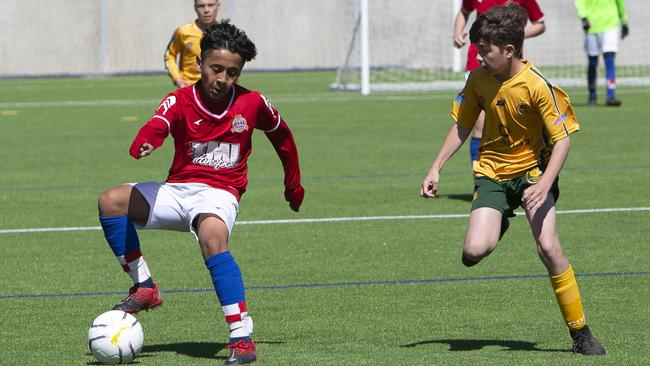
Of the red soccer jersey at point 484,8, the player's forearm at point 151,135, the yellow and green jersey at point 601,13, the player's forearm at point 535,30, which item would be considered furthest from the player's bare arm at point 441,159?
the yellow and green jersey at point 601,13

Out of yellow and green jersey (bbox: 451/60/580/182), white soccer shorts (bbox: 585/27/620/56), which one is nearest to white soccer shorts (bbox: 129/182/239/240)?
yellow and green jersey (bbox: 451/60/580/182)

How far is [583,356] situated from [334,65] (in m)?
31.2

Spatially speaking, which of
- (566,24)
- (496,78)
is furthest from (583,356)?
(566,24)

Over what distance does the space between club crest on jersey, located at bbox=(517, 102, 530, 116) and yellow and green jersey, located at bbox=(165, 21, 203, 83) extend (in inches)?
240

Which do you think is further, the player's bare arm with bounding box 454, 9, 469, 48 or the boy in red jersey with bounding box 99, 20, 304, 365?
the player's bare arm with bounding box 454, 9, 469, 48

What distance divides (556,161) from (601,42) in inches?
587

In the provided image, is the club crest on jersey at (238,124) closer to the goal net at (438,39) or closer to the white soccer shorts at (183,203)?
the white soccer shorts at (183,203)

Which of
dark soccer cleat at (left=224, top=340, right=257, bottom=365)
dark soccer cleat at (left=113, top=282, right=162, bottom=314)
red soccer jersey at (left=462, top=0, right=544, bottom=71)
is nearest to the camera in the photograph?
dark soccer cleat at (left=224, top=340, right=257, bottom=365)

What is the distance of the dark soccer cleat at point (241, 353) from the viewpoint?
539 centimetres

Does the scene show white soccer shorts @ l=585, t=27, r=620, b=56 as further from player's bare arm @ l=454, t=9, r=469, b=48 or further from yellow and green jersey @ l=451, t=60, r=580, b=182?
yellow and green jersey @ l=451, t=60, r=580, b=182

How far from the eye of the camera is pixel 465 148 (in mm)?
14609

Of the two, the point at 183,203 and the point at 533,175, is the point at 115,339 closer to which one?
the point at 183,203

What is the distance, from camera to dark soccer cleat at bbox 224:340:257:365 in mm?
5391

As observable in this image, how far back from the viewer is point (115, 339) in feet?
18.0
